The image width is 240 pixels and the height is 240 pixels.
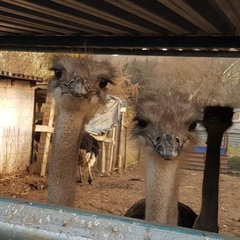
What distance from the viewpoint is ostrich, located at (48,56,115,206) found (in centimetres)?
328

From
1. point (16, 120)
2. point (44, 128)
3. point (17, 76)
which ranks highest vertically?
point (17, 76)

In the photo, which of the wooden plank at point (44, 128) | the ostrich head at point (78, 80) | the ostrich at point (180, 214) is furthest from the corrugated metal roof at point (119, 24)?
the wooden plank at point (44, 128)

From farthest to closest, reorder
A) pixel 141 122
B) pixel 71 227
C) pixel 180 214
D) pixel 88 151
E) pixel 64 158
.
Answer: pixel 88 151 < pixel 180 214 < pixel 64 158 < pixel 141 122 < pixel 71 227

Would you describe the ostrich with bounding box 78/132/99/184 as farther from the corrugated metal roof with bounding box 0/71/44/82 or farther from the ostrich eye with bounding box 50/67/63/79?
the ostrich eye with bounding box 50/67/63/79

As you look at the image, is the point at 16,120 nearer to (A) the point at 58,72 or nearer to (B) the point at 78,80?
(A) the point at 58,72

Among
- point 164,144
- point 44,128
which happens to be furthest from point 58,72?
point 44,128

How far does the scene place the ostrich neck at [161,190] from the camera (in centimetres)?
288

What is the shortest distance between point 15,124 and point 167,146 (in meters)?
8.03

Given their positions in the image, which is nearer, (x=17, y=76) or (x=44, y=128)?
(x=17, y=76)

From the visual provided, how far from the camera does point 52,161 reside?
131 inches

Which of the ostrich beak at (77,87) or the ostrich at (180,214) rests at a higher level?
the ostrich beak at (77,87)

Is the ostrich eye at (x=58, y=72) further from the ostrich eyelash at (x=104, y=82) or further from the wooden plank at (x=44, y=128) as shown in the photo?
the wooden plank at (x=44, y=128)

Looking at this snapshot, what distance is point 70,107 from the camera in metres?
3.38

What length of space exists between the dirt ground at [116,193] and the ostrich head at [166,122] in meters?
4.00
